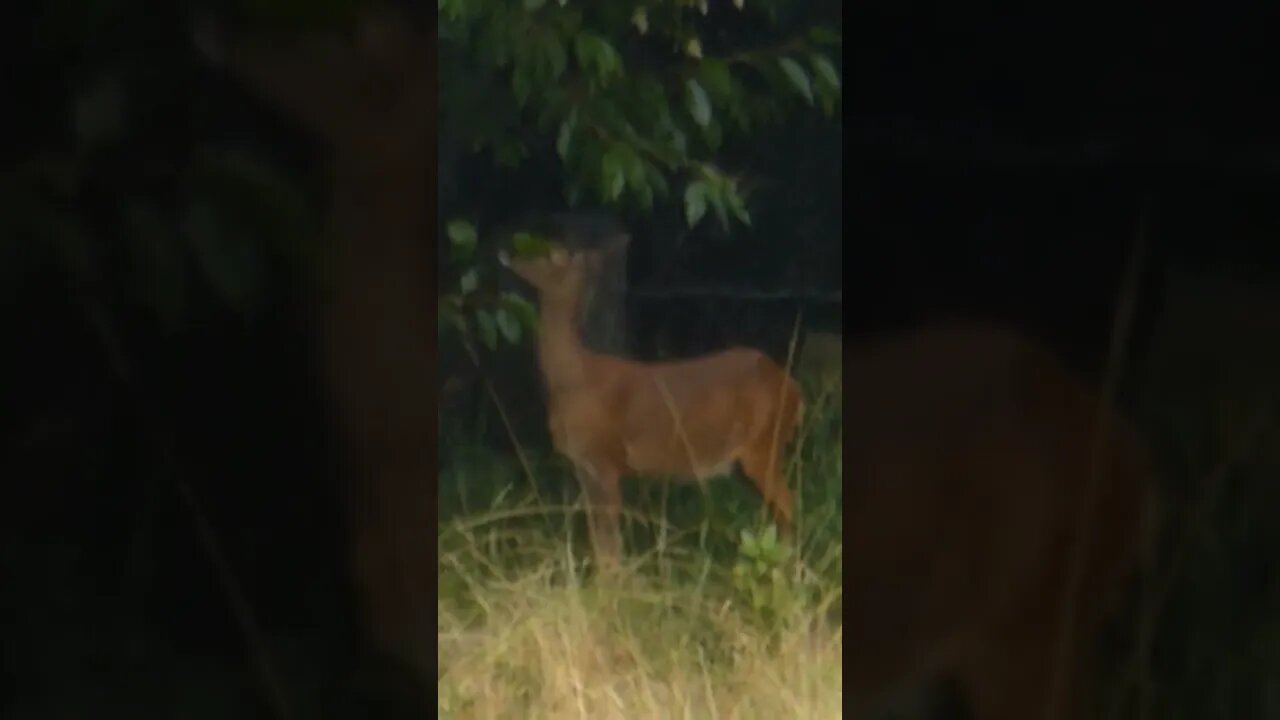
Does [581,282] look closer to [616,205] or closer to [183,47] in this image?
[616,205]

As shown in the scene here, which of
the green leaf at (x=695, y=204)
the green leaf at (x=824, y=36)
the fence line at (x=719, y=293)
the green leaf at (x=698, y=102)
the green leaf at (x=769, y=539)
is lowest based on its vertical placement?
the green leaf at (x=769, y=539)

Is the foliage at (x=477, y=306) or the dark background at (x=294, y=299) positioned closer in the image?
the dark background at (x=294, y=299)

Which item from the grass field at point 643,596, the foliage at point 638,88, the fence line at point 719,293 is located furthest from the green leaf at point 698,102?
the grass field at point 643,596

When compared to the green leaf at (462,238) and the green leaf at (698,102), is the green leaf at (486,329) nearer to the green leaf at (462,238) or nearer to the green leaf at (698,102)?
the green leaf at (462,238)

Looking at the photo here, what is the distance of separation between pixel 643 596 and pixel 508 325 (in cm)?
25

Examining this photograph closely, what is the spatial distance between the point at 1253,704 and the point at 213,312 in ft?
2.54

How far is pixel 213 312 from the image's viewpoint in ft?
3.07

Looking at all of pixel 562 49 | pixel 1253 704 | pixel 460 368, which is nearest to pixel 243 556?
pixel 460 368

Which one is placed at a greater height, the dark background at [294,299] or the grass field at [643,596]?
the dark background at [294,299]

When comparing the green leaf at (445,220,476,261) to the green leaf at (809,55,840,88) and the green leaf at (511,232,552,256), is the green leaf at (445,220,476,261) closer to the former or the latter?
the green leaf at (511,232,552,256)

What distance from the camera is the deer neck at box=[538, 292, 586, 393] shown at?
3.87 ft

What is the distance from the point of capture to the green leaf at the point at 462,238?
3.78ft

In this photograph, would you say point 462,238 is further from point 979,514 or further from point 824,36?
point 979,514

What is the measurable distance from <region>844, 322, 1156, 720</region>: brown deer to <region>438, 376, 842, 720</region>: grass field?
0.14 metres
